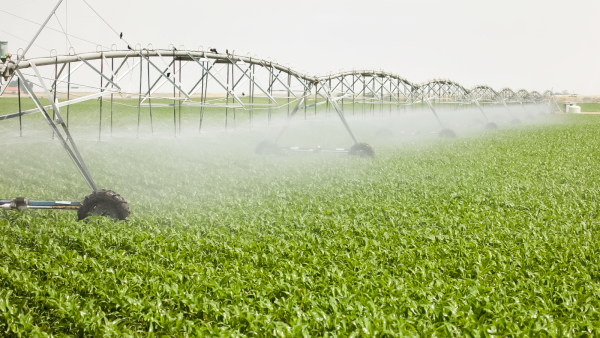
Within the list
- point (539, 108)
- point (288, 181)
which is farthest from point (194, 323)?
point (539, 108)

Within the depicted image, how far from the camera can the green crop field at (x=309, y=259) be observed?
391 cm

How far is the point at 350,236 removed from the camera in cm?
641

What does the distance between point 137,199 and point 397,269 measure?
6.42 m

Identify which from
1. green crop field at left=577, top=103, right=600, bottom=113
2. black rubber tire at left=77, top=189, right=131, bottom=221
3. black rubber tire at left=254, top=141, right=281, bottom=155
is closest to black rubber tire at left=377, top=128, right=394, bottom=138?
black rubber tire at left=254, top=141, right=281, bottom=155

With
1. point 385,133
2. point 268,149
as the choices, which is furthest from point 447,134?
point 268,149

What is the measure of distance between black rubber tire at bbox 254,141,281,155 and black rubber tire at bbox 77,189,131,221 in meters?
10.7

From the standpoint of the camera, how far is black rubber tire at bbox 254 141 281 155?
17.7 meters

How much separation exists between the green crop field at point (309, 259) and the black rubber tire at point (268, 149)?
6.38 metres

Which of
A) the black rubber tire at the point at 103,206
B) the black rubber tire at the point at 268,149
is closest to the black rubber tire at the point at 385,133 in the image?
the black rubber tire at the point at 268,149

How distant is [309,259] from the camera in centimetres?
541

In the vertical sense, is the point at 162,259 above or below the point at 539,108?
below

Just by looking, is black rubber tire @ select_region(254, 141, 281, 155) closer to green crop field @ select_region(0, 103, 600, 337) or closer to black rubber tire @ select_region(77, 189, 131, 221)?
green crop field @ select_region(0, 103, 600, 337)

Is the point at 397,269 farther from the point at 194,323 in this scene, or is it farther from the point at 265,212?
the point at 265,212

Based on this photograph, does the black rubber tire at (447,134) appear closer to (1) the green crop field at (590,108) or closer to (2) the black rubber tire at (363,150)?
(2) the black rubber tire at (363,150)
